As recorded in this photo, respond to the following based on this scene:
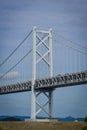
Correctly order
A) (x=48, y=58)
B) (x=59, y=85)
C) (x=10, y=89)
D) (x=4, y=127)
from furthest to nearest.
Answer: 1. (x=10, y=89)
2. (x=48, y=58)
3. (x=59, y=85)
4. (x=4, y=127)

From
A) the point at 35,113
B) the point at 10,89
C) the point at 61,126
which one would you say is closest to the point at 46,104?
the point at 35,113

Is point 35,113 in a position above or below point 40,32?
below

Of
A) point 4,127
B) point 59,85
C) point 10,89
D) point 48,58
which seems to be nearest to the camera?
point 4,127

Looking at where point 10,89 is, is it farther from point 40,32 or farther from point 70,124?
point 70,124

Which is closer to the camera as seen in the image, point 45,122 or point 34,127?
point 34,127

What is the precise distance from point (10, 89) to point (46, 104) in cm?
756

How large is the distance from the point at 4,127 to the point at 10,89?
69.7 feet

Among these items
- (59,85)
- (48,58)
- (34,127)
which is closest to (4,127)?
(34,127)

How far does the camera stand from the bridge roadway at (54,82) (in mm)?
63906

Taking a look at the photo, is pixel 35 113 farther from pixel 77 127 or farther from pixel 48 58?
pixel 77 127

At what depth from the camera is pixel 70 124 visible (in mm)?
59219

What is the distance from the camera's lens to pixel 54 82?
67500 millimetres

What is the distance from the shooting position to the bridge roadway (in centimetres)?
6391

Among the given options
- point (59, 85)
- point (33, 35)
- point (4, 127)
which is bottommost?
point (4, 127)
